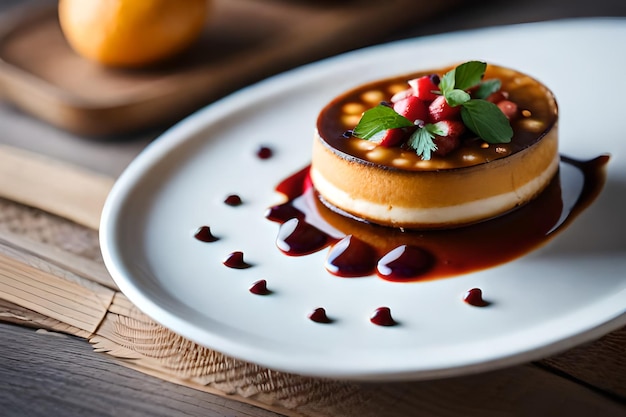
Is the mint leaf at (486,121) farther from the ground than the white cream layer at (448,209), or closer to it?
farther from the ground

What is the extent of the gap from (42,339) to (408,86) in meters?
1.60

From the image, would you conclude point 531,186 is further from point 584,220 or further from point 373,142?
point 373,142

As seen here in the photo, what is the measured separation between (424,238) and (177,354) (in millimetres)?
894

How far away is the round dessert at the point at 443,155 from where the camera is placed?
8.87ft

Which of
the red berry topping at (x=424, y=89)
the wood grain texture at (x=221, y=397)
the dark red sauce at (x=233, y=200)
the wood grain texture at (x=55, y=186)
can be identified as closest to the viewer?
the wood grain texture at (x=221, y=397)

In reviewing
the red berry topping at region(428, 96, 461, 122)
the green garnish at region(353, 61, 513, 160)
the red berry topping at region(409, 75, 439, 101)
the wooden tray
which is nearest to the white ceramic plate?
the wooden tray

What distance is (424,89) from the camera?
2.84 m

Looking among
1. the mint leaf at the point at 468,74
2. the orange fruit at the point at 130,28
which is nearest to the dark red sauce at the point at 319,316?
the mint leaf at the point at 468,74

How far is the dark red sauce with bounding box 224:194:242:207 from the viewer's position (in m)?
3.07

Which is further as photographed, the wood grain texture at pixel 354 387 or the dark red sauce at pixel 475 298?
the dark red sauce at pixel 475 298

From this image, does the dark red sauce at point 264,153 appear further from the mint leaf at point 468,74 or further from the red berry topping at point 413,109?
the mint leaf at point 468,74

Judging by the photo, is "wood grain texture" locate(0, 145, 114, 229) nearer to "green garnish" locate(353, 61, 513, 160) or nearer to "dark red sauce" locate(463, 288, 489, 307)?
"green garnish" locate(353, 61, 513, 160)

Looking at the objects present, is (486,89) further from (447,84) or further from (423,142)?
(423,142)

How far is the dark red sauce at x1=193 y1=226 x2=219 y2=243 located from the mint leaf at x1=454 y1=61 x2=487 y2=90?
963 millimetres
